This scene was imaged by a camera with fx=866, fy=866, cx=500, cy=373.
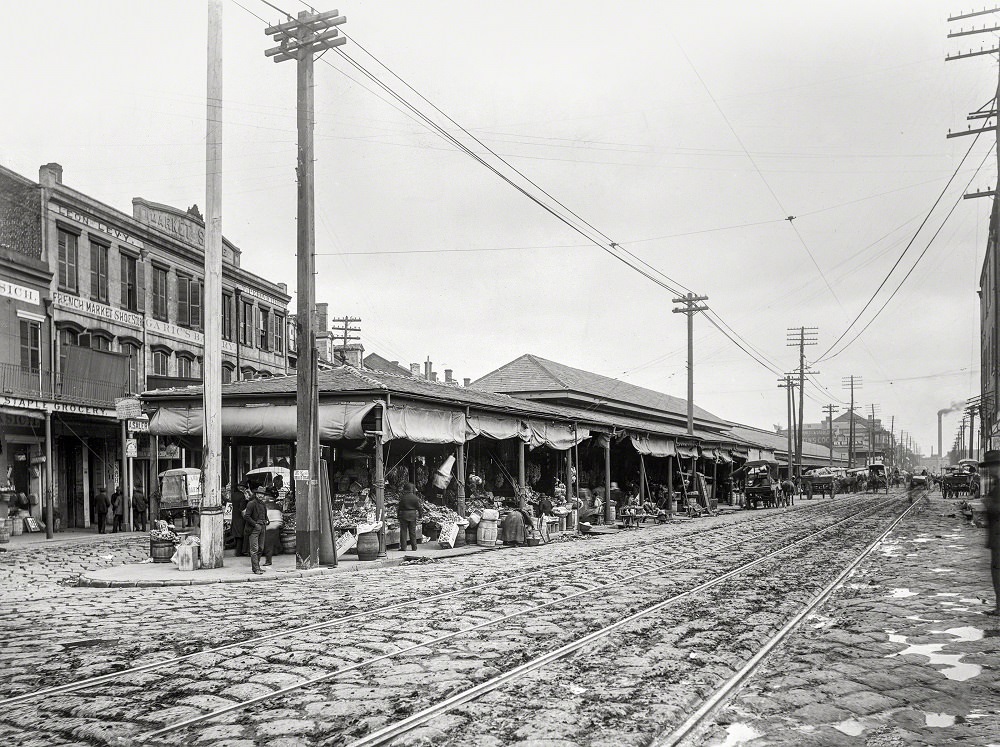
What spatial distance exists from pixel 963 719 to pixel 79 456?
30204 millimetres

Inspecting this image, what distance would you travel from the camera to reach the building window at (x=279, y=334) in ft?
147

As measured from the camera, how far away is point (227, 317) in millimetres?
Result: 39844

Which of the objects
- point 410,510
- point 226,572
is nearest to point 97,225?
point 410,510

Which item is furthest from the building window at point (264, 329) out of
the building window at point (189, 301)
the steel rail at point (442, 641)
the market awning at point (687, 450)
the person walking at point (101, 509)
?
the steel rail at point (442, 641)

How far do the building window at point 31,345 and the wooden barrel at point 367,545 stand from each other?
15481 millimetres

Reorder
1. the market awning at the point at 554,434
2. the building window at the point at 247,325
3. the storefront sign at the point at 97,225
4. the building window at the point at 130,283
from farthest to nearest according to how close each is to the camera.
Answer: the building window at the point at 247,325 < the building window at the point at 130,283 < the storefront sign at the point at 97,225 < the market awning at the point at 554,434

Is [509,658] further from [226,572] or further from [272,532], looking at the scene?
[272,532]

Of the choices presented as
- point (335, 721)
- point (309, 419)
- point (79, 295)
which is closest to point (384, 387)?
point (309, 419)

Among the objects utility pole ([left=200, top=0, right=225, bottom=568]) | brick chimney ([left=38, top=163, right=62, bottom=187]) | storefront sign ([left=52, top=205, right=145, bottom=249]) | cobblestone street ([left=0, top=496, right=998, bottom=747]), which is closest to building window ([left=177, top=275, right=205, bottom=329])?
storefront sign ([left=52, top=205, right=145, bottom=249])

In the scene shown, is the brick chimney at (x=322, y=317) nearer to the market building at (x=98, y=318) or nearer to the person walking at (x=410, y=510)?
the market building at (x=98, y=318)

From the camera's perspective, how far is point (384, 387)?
60.3 feet

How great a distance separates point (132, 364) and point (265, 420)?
52.9 ft

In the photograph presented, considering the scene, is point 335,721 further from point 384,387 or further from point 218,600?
point 384,387

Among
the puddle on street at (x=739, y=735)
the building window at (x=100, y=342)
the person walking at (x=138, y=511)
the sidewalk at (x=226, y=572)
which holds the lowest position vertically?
the person walking at (x=138, y=511)
